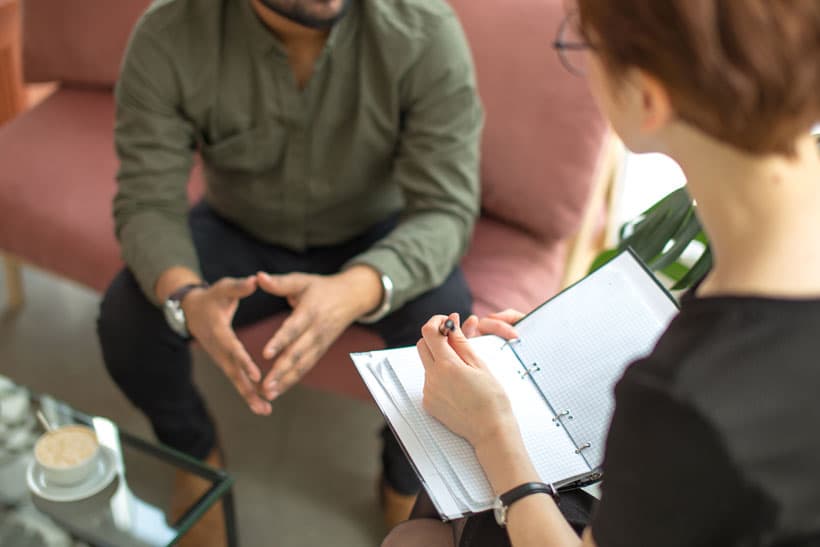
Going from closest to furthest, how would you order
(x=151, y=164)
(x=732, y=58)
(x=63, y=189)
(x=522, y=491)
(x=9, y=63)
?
1. (x=732, y=58)
2. (x=522, y=491)
3. (x=151, y=164)
4. (x=63, y=189)
5. (x=9, y=63)

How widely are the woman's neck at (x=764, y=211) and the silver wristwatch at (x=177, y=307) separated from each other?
848mm

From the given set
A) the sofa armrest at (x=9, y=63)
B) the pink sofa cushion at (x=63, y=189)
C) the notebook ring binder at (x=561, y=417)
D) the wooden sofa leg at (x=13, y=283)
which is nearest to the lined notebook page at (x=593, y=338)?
the notebook ring binder at (x=561, y=417)

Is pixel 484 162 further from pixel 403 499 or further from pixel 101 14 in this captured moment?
pixel 101 14

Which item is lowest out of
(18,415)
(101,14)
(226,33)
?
(18,415)

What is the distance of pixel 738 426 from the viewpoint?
0.57 m

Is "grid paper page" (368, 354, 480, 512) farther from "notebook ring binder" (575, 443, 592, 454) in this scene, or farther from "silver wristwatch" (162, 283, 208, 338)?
"silver wristwatch" (162, 283, 208, 338)

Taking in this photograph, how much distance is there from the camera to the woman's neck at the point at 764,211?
0.62 metres

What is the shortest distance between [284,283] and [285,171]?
243 mm

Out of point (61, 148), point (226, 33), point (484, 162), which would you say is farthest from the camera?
point (61, 148)

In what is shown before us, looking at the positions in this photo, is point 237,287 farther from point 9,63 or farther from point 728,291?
point 9,63

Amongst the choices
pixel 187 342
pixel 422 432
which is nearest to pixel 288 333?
pixel 187 342

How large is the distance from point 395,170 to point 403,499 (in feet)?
1.96

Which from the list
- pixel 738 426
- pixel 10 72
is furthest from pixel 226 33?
pixel 10 72

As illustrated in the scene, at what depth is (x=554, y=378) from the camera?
3.14 feet
